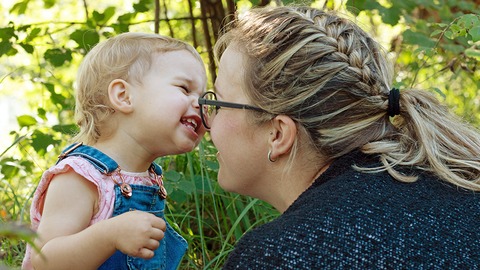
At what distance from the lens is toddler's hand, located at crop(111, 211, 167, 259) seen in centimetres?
204

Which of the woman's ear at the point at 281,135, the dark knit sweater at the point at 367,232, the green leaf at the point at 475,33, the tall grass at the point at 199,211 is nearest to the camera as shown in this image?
the dark knit sweater at the point at 367,232

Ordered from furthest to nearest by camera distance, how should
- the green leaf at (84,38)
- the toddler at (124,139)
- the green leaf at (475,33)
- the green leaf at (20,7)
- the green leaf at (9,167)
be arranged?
the green leaf at (20,7), the green leaf at (84,38), the green leaf at (9,167), the green leaf at (475,33), the toddler at (124,139)

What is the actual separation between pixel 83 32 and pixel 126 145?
1.58 m

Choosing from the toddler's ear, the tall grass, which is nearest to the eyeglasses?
the toddler's ear

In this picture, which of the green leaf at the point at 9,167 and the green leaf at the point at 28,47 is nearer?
the green leaf at the point at 9,167

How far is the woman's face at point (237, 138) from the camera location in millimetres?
2236

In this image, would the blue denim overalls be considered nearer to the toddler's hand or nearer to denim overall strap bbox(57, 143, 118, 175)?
denim overall strap bbox(57, 143, 118, 175)

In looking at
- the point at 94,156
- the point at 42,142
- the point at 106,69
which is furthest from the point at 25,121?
the point at 94,156

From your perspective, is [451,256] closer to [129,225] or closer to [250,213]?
[129,225]

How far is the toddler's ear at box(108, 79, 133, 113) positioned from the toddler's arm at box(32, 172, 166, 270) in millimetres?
292

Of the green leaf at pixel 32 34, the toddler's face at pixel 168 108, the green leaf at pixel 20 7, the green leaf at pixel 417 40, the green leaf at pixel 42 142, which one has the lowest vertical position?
the green leaf at pixel 42 142

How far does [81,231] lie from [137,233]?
0.83ft

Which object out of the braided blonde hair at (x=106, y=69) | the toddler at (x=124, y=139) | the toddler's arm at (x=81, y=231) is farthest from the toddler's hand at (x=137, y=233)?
the braided blonde hair at (x=106, y=69)

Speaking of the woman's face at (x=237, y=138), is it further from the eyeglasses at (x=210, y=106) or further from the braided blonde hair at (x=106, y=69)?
the braided blonde hair at (x=106, y=69)
